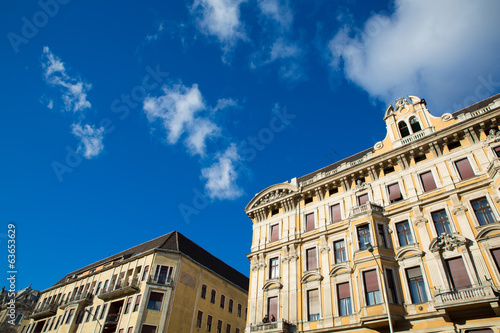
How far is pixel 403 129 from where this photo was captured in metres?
30.7

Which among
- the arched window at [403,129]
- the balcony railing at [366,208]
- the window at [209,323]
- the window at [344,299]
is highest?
the arched window at [403,129]

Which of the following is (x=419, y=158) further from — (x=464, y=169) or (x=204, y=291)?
(x=204, y=291)

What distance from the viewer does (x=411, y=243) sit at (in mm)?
24391

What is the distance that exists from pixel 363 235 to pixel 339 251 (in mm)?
2841

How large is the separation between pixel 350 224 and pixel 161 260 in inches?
1051

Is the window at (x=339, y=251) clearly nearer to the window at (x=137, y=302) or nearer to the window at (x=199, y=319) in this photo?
the window at (x=199, y=319)

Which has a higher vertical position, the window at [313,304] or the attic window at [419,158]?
the attic window at [419,158]

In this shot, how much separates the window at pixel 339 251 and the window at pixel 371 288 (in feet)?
10.8

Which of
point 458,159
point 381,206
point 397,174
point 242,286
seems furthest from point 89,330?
point 458,159

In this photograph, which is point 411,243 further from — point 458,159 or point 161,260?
point 161,260

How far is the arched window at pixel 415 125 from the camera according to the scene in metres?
29.8

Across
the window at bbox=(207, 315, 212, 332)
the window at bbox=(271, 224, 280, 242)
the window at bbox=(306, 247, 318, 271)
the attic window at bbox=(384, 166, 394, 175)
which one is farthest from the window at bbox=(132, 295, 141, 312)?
the attic window at bbox=(384, 166, 394, 175)

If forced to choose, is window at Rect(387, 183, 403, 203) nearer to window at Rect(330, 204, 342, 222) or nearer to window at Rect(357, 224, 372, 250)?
window at Rect(357, 224, 372, 250)

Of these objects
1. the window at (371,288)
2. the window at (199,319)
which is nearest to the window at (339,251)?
the window at (371,288)
